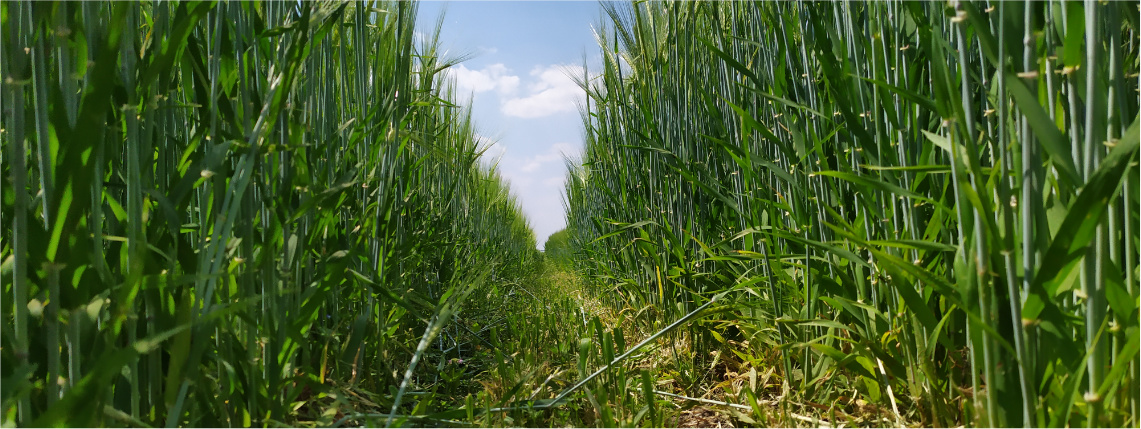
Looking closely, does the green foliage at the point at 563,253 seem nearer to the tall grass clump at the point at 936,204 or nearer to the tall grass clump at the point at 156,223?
the tall grass clump at the point at 936,204

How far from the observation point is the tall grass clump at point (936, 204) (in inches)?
18.0

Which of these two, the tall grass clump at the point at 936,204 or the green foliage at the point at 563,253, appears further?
the green foliage at the point at 563,253

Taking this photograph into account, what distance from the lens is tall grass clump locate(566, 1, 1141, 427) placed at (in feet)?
1.50

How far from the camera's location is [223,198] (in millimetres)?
615

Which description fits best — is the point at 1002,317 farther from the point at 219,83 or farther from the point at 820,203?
the point at 219,83

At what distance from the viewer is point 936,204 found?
59cm

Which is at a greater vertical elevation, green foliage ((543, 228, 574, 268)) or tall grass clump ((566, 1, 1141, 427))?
tall grass clump ((566, 1, 1141, 427))

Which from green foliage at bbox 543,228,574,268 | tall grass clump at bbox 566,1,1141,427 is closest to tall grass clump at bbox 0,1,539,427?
tall grass clump at bbox 566,1,1141,427

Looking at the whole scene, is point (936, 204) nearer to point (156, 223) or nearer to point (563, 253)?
point (156, 223)

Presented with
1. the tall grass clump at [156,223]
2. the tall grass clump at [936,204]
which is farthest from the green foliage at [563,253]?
the tall grass clump at [156,223]

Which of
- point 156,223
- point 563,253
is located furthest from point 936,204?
point 563,253

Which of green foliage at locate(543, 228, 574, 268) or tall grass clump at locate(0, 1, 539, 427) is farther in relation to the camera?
green foliage at locate(543, 228, 574, 268)

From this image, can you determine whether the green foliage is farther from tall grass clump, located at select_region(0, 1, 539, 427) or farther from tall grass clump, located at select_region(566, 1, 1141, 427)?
tall grass clump, located at select_region(0, 1, 539, 427)

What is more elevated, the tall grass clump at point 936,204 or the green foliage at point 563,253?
the tall grass clump at point 936,204
